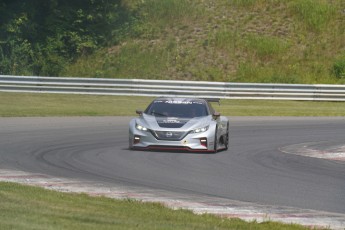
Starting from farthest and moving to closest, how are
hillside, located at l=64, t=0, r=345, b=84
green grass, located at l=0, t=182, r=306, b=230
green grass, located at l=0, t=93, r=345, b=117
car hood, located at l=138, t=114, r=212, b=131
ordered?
hillside, located at l=64, t=0, r=345, b=84
green grass, located at l=0, t=93, r=345, b=117
car hood, located at l=138, t=114, r=212, b=131
green grass, located at l=0, t=182, r=306, b=230

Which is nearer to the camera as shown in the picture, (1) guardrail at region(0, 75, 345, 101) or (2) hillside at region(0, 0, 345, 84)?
(1) guardrail at region(0, 75, 345, 101)

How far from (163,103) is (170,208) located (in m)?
10.6

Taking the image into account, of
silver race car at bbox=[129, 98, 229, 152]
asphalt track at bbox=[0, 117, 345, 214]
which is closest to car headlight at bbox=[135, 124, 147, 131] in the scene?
silver race car at bbox=[129, 98, 229, 152]

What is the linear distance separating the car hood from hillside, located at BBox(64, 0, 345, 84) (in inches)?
890

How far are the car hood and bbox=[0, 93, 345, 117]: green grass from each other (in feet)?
35.5

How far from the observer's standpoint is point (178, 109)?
73.7 ft

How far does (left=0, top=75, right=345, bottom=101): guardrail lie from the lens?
39156 mm

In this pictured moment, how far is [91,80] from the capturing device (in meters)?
39.5

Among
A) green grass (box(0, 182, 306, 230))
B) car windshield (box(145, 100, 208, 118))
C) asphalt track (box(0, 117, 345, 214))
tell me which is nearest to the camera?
A: green grass (box(0, 182, 306, 230))

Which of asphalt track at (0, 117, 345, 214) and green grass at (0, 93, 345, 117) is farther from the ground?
asphalt track at (0, 117, 345, 214)

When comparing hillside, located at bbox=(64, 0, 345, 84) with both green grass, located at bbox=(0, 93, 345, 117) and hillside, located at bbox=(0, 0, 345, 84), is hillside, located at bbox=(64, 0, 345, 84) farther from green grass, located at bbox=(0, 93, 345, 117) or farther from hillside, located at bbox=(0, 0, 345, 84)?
green grass, located at bbox=(0, 93, 345, 117)

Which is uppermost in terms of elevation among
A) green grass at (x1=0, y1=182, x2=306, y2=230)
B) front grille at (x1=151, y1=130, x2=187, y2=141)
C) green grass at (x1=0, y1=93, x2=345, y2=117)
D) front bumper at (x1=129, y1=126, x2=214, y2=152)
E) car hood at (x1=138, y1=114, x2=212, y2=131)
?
green grass at (x1=0, y1=182, x2=306, y2=230)

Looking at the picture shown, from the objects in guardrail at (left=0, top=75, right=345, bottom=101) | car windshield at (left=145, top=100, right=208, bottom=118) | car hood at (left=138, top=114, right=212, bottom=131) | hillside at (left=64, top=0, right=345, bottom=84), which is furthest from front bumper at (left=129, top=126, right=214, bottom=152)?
hillside at (left=64, top=0, right=345, bottom=84)

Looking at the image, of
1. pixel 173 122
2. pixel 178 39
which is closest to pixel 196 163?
pixel 173 122
